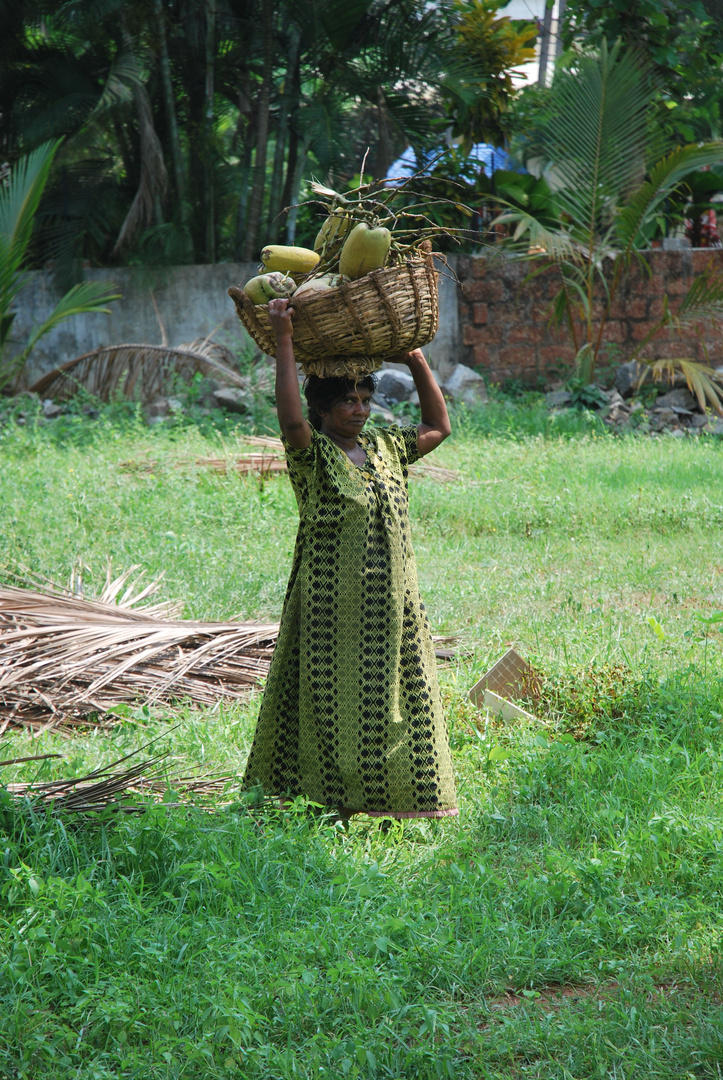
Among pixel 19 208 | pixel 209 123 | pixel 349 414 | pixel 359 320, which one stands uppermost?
pixel 209 123

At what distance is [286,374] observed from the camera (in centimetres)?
265

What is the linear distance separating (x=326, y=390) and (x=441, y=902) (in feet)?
4.76

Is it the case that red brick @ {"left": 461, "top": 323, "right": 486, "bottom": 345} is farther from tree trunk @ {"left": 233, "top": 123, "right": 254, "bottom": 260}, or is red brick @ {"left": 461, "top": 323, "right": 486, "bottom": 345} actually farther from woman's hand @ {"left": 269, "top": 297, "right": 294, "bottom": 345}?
woman's hand @ {"left": 269, "top": 297, "right": 294, "bottom": 345}

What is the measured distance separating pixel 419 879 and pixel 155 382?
7.87 meters

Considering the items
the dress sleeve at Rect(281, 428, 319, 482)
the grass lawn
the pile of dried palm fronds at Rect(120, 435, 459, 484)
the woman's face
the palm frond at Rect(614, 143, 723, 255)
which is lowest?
the grass lawn

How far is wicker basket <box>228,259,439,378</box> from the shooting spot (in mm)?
2584

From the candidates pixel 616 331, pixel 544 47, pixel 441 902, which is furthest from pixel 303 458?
pixel 544 47

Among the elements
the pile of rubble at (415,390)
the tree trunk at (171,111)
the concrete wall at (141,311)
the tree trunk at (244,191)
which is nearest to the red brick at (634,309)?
the pile of rubble at (415,390)

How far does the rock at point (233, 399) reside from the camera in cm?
927

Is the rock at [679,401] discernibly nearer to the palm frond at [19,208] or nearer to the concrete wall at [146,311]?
the concrete wall at [146,311]

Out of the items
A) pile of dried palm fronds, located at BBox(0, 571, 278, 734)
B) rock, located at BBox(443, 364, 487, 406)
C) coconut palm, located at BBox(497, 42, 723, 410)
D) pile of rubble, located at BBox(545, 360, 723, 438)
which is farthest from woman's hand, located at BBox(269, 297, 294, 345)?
coconut palm, located at BBox(497, 42, 723, 410)

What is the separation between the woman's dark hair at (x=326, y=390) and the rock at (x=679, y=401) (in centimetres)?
791

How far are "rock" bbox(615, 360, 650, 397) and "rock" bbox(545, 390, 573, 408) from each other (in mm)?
581

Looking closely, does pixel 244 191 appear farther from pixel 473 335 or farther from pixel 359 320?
pixel 359 320
